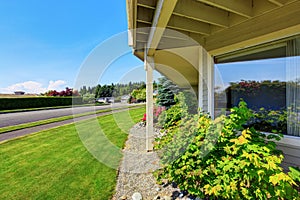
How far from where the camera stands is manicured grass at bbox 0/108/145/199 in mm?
2301

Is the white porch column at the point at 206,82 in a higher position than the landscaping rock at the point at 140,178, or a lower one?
higher

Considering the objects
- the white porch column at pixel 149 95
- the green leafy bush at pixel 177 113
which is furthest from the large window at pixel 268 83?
the white porch column at pixel 149 95

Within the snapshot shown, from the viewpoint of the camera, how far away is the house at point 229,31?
197 cm

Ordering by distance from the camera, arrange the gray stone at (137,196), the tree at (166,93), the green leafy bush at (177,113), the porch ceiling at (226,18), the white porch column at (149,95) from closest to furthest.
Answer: the porch ceiling at (226,18)
the gray stone at (137,196)
the green leafy bush at (177,113)
the white porch column at (149,95)
the tree at (166,93)

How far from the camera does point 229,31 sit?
8.91 ft

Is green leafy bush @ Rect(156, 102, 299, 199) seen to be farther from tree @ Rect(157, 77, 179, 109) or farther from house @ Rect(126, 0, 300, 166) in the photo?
tree @ Rect(157, 77, 179, 109)

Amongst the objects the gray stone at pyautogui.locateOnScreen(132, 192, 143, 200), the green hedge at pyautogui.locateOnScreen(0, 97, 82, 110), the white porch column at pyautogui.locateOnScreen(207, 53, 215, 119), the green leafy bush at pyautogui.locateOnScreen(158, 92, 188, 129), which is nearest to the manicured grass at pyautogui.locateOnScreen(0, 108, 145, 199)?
the gray stone at pyautogui.locateOnScreen(132, 192, 143, 200)

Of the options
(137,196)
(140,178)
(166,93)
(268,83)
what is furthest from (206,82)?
(166,93)

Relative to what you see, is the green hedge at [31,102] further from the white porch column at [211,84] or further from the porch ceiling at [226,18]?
the white porch column at [211,84]

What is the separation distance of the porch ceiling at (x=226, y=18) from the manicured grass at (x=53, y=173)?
241cm

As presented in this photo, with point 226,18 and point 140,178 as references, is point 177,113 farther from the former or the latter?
point 226,18

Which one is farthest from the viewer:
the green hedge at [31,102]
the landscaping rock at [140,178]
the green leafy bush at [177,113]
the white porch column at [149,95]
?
the green hedge at [31,102]

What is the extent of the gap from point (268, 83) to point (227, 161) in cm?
143

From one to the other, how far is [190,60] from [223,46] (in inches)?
70.5
